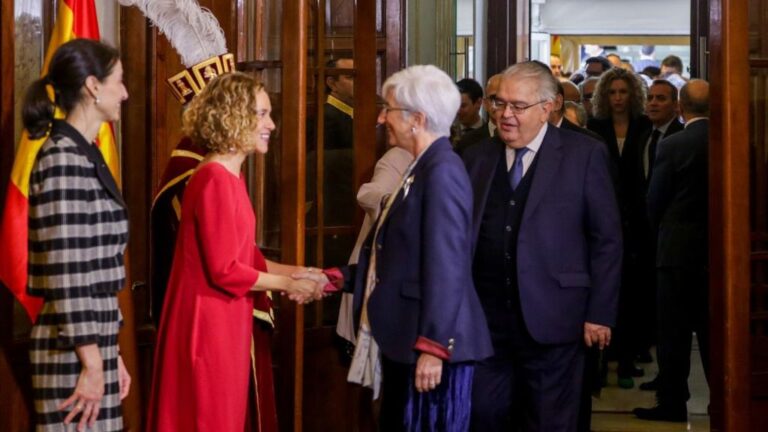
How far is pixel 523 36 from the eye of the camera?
9.23 metres

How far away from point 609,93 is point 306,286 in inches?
136

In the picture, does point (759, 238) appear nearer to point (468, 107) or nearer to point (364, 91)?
point (364, 91)

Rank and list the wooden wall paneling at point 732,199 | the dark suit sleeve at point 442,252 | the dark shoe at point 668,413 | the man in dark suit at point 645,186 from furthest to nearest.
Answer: the man in dark suit at point 645,186 → the dark shoe at point 668,413 → the wooden wall paneling at point 732,199 → the dark suit sleeve at point 442,252

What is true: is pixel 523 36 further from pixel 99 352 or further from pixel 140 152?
pixel 99 352

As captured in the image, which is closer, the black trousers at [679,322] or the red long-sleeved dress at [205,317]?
the red long-sleeved dress at [205,317]

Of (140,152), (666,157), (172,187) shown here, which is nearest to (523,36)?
(666,157)

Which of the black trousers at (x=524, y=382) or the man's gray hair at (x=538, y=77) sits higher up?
the man's gray hair at (x=538, y=77)

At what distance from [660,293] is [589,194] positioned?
2043 millimetres

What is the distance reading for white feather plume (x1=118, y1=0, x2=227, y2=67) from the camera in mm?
3910

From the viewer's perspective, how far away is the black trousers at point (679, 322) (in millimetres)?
5672

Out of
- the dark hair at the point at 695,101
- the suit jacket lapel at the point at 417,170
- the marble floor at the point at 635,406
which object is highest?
the dark hair at the point at 695,101

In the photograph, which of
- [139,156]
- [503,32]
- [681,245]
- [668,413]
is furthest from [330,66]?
[503,32]

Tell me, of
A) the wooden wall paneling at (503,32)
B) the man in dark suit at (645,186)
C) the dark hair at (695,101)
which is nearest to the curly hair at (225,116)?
the dark hair at (695,101)

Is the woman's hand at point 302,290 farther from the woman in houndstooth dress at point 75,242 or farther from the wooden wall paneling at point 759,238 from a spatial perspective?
the wooden wall paneling at point 759,238
